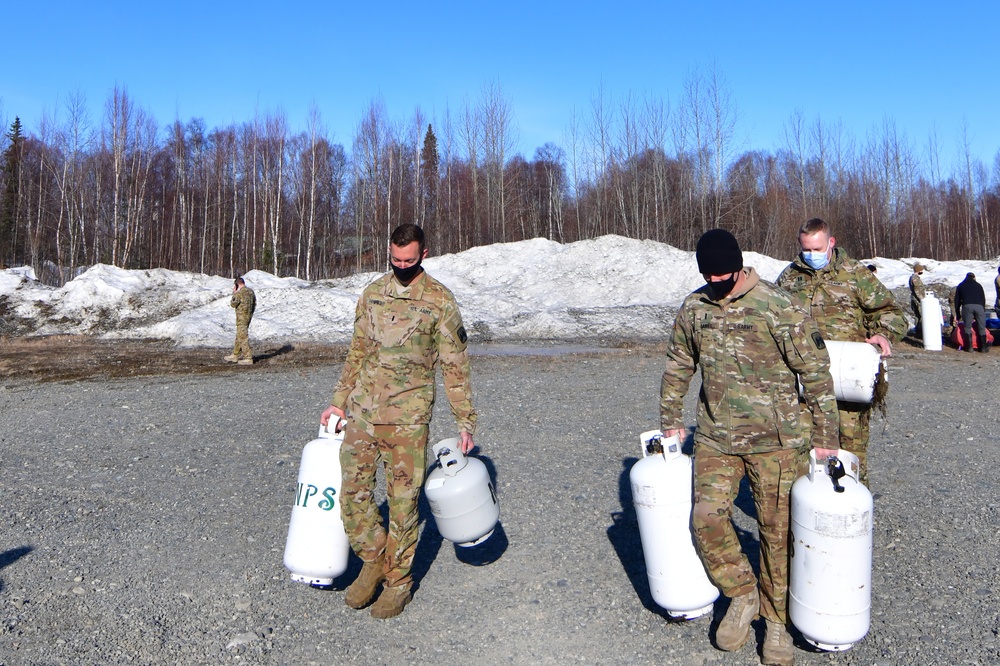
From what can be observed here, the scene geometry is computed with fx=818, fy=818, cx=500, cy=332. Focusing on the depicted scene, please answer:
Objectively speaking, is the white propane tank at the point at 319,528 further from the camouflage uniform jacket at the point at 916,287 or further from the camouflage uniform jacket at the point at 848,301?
the camouflage uniform jacket at the point at 916,287

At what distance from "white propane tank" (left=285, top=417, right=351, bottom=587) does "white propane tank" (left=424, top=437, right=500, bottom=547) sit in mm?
533

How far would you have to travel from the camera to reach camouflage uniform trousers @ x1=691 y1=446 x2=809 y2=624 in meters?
3.87

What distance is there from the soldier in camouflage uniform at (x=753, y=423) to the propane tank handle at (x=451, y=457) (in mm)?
1313

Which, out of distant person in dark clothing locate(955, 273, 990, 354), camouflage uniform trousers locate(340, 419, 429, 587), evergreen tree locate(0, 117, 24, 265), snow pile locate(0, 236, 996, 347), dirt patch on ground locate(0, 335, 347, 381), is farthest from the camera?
evergreen tree locate(0, 117, 24, 265)

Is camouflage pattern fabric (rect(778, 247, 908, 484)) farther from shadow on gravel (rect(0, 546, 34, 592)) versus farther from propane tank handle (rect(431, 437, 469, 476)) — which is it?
shadow on gravel (rect(0, 546, 34, 592))

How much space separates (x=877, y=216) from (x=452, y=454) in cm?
5866

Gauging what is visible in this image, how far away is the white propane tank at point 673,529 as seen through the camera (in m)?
4.06

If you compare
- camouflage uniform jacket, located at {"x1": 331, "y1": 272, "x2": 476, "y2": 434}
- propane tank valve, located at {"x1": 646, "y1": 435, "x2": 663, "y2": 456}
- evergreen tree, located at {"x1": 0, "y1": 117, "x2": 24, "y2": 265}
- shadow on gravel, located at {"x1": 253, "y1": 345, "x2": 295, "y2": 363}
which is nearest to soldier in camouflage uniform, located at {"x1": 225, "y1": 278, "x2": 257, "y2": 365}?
shadow on gravel, located at {"x1": 253, "y1": 345, "x2": 295, "y2": 363}

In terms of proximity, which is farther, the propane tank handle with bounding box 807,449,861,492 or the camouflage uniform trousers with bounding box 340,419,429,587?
the camouflage uniform trousers with bounding box 340,419,429,587

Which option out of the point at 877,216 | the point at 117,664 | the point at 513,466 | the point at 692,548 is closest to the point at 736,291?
the point at 692,548

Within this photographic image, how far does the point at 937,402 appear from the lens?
36.9 feet

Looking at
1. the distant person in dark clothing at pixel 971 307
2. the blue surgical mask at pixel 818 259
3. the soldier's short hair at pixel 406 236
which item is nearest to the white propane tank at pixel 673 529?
the soldier's short hair at pixel 406 236

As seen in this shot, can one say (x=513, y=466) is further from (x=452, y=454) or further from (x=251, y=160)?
(x=251, y=160)

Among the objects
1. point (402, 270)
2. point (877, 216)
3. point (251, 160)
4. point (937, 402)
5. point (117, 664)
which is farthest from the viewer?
point (877, 216)
